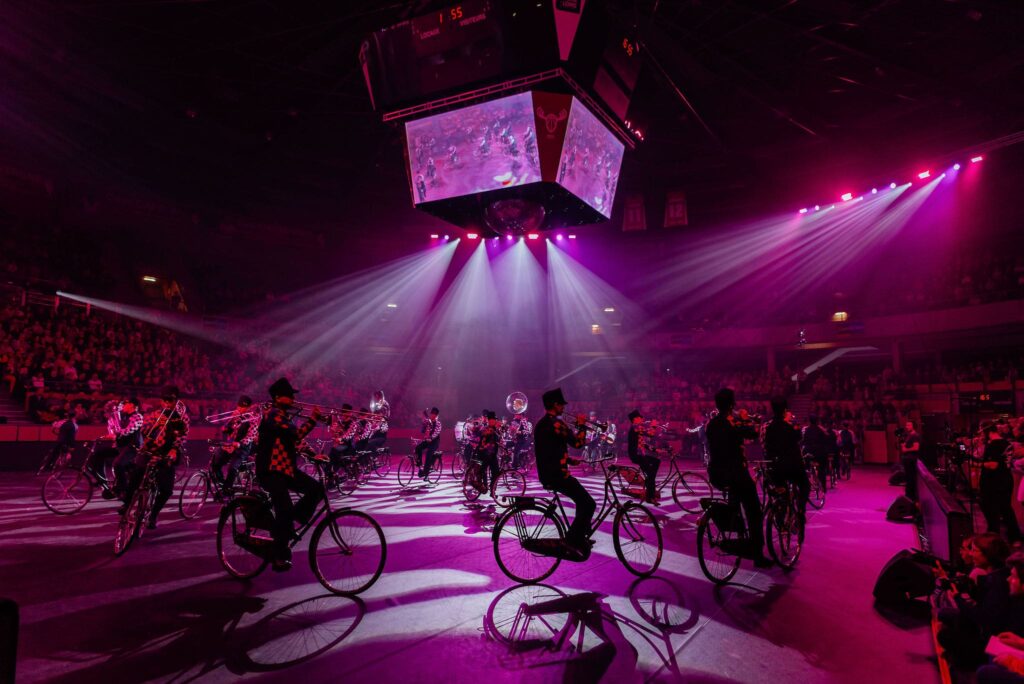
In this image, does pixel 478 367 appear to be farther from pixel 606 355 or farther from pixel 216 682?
pixel 216 682

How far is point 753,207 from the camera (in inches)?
979

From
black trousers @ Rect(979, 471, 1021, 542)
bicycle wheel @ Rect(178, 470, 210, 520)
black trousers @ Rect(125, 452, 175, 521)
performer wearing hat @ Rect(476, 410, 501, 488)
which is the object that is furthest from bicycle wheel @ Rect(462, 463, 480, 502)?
black trousers @ Rect(979, 471, 1021, 542)

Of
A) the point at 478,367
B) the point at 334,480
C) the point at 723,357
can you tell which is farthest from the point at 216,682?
the point at 723,357

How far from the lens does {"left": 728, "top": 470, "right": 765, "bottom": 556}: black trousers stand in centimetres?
600

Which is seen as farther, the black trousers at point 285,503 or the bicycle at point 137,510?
the bicycle at point 137,510

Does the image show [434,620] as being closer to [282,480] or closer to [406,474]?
[282,480]

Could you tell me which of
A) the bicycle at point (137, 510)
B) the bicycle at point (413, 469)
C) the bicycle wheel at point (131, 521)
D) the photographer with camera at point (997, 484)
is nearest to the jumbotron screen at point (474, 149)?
the bicycle at point (413, 469)

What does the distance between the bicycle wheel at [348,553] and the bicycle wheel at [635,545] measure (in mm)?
2607

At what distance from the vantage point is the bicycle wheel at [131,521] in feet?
22.5

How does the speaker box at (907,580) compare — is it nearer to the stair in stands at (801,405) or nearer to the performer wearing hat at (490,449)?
the performer wearing hat at (490,449)

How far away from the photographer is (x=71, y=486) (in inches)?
383

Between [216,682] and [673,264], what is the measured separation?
96.1 ft

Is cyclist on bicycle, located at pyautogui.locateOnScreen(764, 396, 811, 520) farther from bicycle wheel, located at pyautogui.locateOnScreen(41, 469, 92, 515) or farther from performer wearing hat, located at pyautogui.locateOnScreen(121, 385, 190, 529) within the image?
bicycle wheel, located at pyautogui.locateOnScreen(41, 469, 92, 515)

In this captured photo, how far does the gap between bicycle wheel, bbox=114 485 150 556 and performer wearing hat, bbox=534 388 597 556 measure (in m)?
5.23
